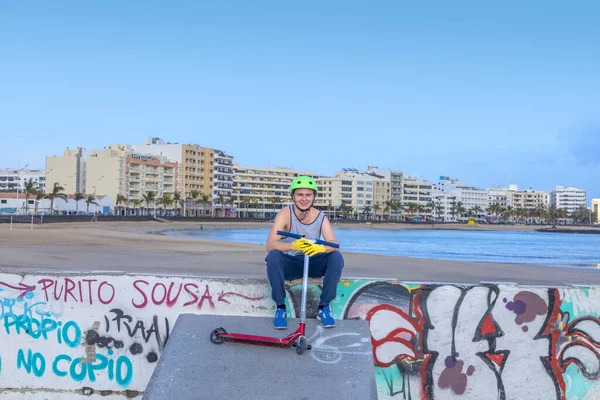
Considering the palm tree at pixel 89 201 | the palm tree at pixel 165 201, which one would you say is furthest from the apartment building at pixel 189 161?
the palm tree at pixel 89 201

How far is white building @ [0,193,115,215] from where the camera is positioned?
422 feet

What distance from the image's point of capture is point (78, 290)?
19.6 feet

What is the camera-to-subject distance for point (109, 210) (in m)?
138

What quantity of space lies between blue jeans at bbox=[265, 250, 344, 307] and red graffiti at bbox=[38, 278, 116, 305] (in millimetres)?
1501

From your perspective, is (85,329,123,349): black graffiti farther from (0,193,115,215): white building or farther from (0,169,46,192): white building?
(0,169,46,192): white building

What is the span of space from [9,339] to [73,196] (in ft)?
454

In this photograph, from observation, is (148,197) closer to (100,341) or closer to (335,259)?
(100,341)

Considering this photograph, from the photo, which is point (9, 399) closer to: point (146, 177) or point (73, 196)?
point (73, 196)

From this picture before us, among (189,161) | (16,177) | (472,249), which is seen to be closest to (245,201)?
(189,161)

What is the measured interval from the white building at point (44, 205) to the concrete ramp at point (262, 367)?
12673 cm

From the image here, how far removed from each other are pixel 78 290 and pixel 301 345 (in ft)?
7.55

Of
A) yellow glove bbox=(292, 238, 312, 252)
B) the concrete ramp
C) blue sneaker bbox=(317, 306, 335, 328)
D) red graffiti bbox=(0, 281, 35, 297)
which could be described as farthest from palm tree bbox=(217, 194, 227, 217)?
the concrete ramp

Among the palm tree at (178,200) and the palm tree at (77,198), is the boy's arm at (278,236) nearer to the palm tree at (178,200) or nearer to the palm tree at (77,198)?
the palm tree at (77,198)

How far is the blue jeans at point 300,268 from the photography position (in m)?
5.46
